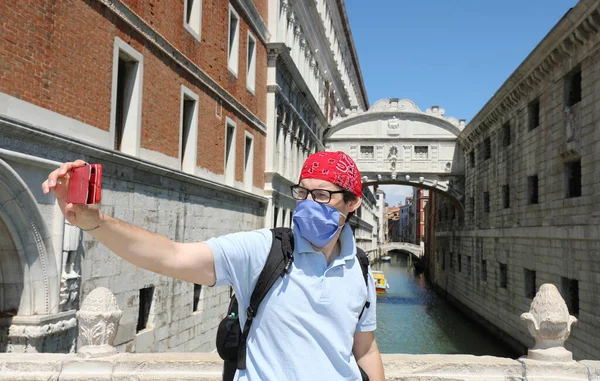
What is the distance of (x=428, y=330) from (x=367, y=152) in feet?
36.7

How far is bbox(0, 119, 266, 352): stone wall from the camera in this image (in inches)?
266

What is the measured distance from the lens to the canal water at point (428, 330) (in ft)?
61.6

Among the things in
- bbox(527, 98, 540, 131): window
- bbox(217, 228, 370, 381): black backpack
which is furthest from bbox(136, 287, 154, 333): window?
bbox(527, 98, 540, 131): window

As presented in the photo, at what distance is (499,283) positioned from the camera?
19.7 meters

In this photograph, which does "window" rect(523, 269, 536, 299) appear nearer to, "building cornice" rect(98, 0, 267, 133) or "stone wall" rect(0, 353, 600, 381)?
"building cornice" rect(98, 0, 267, 133)

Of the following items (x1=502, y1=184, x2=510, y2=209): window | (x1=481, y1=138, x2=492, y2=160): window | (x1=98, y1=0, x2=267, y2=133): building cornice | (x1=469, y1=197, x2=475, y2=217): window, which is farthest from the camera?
(x1=469, y1=197, x2=475, y2=217): window

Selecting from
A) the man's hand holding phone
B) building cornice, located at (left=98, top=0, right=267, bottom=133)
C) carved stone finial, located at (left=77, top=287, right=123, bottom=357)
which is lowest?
carved stone finial, located at (left=77, top=287, right=123, bottom=357)

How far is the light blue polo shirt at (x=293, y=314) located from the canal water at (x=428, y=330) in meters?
16.6

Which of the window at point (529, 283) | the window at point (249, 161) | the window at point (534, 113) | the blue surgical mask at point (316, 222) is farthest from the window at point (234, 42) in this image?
the blue surgical mask at point (316, 222)

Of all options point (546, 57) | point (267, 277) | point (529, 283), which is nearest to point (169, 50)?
point (267, 277)

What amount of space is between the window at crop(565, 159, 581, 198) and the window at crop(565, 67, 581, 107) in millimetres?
1604

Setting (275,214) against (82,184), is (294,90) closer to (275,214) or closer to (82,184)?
(275,214)

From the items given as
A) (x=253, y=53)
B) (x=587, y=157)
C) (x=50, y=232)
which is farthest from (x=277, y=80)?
(x=50, y=232)

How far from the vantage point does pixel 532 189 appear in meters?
16.8
